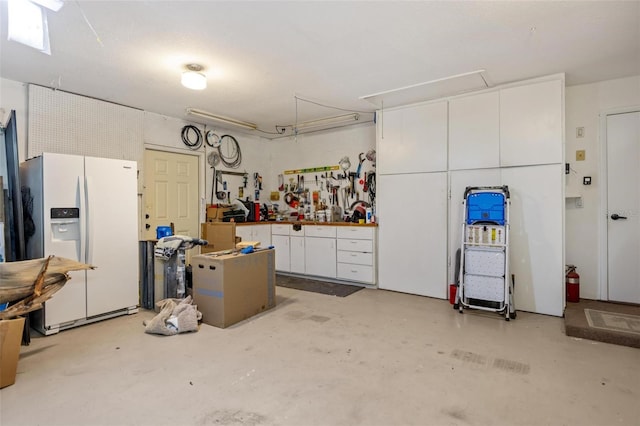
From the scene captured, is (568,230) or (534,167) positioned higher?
(534,167)

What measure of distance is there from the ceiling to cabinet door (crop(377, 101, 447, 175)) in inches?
26.1

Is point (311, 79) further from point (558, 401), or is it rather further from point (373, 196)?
point (558, 401)

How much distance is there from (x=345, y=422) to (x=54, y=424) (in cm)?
155

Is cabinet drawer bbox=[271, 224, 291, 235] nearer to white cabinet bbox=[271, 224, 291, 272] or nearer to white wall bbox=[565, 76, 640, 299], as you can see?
white cabinet bbox=[271, 224, 291, 272]

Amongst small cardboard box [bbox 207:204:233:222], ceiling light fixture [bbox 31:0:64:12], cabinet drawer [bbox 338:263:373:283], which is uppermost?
ceiling light fixture [bbox 31:0:64:12]

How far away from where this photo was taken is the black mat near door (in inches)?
178

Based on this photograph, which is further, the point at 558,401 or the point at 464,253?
the point at 464,253

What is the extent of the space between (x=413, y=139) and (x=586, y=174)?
1.96 m

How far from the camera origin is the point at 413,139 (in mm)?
4332

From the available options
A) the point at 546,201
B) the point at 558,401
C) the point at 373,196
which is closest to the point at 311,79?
the point at 373,196

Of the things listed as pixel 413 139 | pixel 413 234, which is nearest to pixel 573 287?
pixel 413 234

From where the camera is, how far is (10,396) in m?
2.04

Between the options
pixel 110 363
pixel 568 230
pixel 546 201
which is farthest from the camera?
pixel 568 230

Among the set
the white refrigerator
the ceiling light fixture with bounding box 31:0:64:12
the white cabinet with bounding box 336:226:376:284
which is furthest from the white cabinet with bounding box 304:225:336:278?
the ceiling light fixture with bounding box 31:0:64:12
